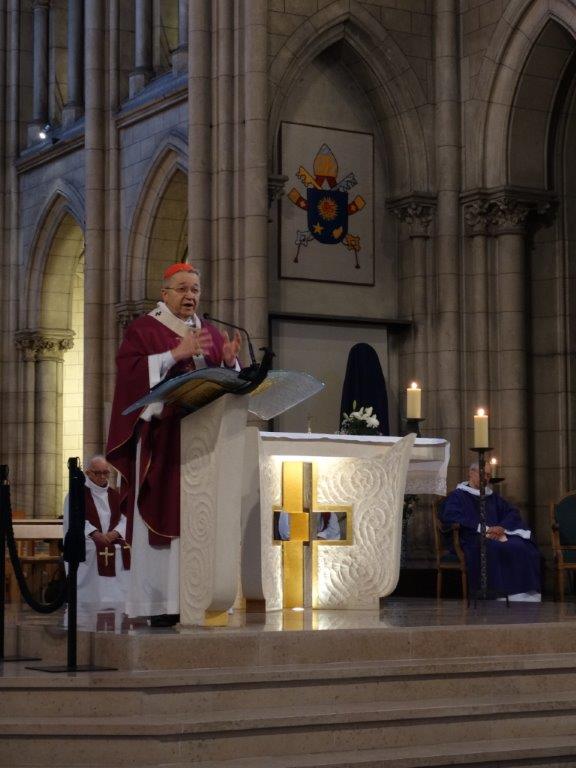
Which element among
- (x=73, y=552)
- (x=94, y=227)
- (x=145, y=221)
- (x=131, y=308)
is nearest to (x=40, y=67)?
(x=94, y=227)

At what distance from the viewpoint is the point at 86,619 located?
27.0 ft

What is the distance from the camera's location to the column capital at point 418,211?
599 inches

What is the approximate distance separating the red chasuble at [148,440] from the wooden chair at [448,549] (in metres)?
5.05

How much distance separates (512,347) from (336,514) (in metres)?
5.98

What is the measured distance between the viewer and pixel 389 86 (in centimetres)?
1551

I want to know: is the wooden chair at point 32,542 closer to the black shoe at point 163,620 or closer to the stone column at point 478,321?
the stone column at point 478,321

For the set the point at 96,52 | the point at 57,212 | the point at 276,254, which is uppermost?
the point at 96,52

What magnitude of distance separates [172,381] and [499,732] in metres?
2.09

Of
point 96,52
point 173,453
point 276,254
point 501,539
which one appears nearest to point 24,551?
point 276,254

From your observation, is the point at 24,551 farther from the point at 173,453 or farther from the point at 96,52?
the point at 173,453

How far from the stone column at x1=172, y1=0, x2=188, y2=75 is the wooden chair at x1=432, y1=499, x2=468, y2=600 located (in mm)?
7124

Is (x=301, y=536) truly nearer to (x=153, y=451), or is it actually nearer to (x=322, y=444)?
(x=322, y=444)

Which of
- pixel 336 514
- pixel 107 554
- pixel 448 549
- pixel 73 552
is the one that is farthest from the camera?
pixel 448 549

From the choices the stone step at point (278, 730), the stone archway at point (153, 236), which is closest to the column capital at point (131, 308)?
the stone archway at point (153, 236)
